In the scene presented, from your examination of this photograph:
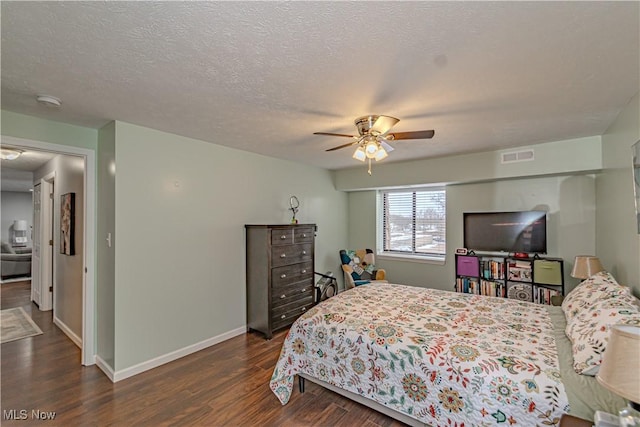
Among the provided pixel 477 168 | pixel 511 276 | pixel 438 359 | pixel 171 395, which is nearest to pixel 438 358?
pixel 438 359

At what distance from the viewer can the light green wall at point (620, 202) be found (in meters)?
2.25

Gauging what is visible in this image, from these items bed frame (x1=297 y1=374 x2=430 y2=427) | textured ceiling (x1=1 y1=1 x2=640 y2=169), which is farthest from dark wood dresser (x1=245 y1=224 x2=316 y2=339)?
textured ceiling (x1=1 y1=1 x2=640 y2=169)

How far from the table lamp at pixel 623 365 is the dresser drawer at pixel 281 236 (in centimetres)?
315

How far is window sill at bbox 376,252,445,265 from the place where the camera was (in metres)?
4.86

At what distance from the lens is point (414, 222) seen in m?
5.29

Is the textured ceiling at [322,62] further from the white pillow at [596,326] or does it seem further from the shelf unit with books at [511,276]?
the shelf unit with books at [511,276]

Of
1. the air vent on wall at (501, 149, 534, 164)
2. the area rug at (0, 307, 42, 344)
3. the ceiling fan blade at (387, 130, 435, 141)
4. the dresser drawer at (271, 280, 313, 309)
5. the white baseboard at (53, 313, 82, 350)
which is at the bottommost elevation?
the area rug at (0, 307, 42, 344)

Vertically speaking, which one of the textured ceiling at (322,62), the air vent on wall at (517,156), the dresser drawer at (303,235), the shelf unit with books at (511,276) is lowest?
the shelf unit with books at (511,276)

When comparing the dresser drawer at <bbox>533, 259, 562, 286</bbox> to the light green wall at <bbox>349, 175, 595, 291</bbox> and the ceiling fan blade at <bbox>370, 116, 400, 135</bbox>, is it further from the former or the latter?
the ceiling fan blade at <bbox>370, 116, 400, 135</bbox>

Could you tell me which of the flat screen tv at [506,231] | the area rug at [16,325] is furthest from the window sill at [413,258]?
the area rug at [16,325]

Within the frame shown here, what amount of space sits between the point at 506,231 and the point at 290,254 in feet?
10.1

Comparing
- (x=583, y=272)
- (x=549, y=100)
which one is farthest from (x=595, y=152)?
(x=549, y=100)

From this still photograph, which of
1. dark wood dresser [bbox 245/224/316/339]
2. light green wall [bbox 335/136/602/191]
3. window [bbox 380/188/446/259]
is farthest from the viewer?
window [bbox 380/188/446/259]

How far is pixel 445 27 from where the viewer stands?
1399 mm
